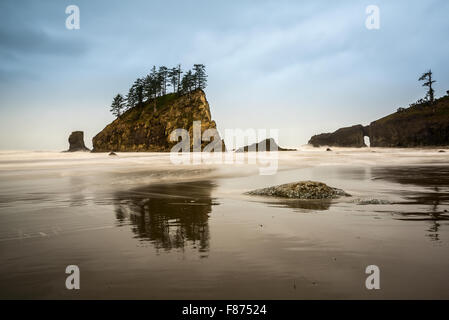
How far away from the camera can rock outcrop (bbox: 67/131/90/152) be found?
73.2 metres

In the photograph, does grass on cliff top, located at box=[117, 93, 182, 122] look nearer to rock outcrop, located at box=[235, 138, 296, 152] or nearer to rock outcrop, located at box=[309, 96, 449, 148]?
rock outcrop, located at box=[235, 138, 296, 152]

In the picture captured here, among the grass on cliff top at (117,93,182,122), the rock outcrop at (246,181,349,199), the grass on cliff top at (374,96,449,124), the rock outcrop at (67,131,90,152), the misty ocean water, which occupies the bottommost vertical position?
the misty ocean water

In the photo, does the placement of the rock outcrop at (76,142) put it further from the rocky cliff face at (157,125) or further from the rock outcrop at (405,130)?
the rock outcrop at (405,130)

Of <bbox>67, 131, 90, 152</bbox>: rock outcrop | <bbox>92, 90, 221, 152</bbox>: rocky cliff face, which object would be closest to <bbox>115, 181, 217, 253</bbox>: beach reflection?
<bbox>92, 90, 221, 152</bbox>: rocky cliff face

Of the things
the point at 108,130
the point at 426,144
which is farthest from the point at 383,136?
the point at 108,130

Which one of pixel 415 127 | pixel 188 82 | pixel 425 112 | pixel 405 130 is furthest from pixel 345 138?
pixel 188 82

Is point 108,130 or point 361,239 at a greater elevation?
point 108,130

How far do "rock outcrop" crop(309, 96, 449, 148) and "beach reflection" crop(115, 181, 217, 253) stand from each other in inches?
1983

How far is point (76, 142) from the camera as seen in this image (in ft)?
242

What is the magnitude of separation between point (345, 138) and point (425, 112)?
14530 mm
